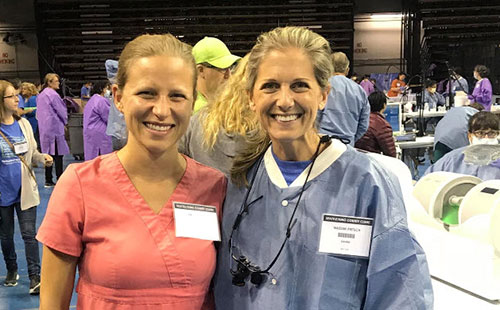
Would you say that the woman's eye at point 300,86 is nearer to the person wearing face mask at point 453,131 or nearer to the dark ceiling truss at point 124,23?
the person wearing face mask at point 453,131

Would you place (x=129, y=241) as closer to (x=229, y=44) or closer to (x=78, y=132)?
(x=78, y=132)

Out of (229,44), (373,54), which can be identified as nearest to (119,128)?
(229,44)

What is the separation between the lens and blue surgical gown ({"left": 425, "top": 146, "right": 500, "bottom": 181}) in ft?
10.7

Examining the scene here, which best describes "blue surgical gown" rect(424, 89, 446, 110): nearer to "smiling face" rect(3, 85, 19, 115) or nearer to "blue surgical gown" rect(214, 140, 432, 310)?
"smiling face" rect(3, 85, 19, 115)

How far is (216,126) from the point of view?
175cm

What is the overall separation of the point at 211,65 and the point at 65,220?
1.39 metres

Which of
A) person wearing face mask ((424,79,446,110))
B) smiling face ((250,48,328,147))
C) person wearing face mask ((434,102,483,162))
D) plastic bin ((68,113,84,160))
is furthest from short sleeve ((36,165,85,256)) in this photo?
person wearing face mask ((424,79,446,110))

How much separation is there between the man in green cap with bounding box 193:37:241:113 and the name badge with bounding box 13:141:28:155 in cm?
166

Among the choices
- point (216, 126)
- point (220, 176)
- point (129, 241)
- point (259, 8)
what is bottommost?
point (129, 241)

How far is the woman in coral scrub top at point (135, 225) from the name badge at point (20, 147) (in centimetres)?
248

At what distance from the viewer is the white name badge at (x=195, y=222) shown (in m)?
1.27

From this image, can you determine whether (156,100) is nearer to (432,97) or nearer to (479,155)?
(479,155)

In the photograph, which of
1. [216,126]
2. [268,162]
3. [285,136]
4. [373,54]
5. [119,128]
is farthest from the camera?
[373,54]

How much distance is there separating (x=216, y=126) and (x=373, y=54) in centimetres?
1610
